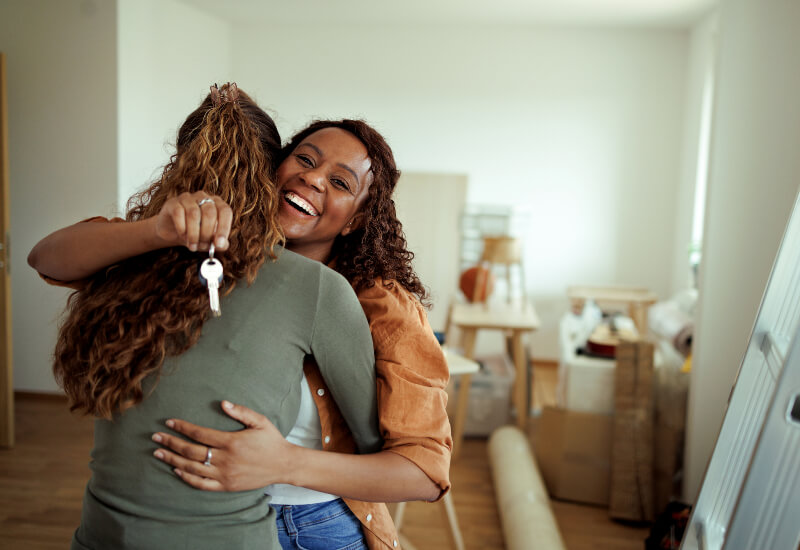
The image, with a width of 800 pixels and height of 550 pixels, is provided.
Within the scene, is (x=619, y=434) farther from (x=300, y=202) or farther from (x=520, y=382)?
(x=300, y=202)

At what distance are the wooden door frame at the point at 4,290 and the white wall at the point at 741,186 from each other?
11.3 ft

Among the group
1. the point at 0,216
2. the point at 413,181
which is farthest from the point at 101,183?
the point at 413,181

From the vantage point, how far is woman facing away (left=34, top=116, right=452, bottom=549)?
3.01ft

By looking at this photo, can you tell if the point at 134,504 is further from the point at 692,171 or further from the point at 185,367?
the point at 692,171

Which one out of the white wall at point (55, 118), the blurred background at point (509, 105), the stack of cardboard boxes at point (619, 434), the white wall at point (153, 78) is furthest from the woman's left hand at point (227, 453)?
the blurred background at point (509, 105)

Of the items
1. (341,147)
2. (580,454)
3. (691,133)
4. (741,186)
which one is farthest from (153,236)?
(691,133)

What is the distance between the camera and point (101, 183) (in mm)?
4273

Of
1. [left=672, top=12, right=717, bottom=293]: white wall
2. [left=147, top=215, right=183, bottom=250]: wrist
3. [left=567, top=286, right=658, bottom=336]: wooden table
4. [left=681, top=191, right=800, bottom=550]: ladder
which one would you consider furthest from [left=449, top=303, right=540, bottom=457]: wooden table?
[left=147, top=215, right=183, bottom=250]: wrist

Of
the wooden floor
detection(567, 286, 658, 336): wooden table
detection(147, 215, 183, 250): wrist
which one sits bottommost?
the wooden floor

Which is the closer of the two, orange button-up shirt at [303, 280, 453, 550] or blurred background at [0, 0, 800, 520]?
orange button-up shirt at [303, 280, 453, 550]

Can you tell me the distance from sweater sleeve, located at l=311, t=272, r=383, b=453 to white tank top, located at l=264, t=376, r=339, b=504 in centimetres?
8

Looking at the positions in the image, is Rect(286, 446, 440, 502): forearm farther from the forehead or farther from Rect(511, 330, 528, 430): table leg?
Rect(511, 330, 528, 430): table leg

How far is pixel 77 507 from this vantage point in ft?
9.91

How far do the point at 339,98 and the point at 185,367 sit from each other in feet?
19.0
